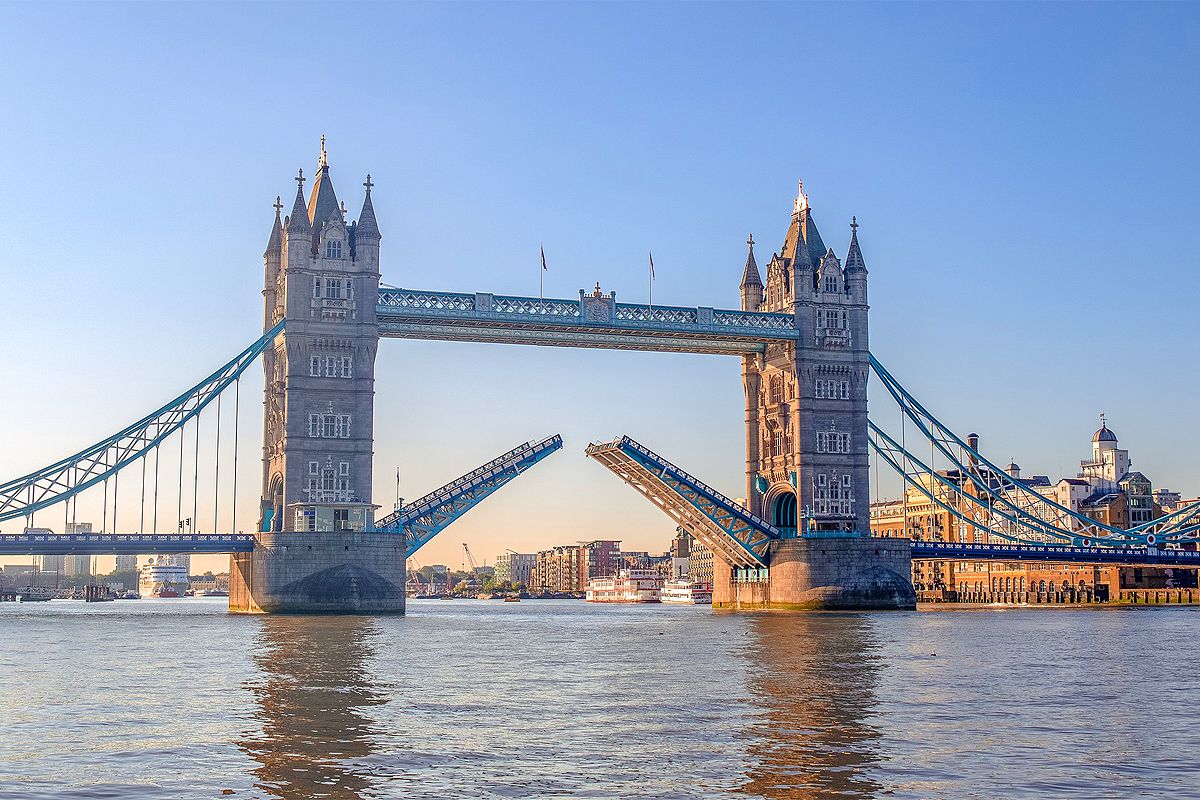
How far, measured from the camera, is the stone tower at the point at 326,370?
78562 mm

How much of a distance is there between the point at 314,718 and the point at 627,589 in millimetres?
156072

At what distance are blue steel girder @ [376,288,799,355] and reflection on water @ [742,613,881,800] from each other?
37.0m

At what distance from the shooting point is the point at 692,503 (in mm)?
87375

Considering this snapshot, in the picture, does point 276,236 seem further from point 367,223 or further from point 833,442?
point 833,442

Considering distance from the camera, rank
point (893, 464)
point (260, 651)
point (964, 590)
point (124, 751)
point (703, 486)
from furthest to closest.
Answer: point (964, 590), point (893, 464), point (703, 486), point (260, 651), point (124, 751)

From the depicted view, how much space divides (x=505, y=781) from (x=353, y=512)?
6092 cm

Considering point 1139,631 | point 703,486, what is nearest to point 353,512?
point 703,486

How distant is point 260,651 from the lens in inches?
1729

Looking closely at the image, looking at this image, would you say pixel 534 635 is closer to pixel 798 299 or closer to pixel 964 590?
pixel 798 299

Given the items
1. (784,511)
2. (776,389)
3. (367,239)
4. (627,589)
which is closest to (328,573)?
(367,239)

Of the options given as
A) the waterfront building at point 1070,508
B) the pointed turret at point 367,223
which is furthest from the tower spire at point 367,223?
the waterfront building at point 1070,508

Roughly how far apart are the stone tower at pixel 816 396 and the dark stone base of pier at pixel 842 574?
2599 millimetres

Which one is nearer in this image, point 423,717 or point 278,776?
point 278,776

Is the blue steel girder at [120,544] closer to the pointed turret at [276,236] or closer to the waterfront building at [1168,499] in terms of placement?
the pointed turret at [276,236]
